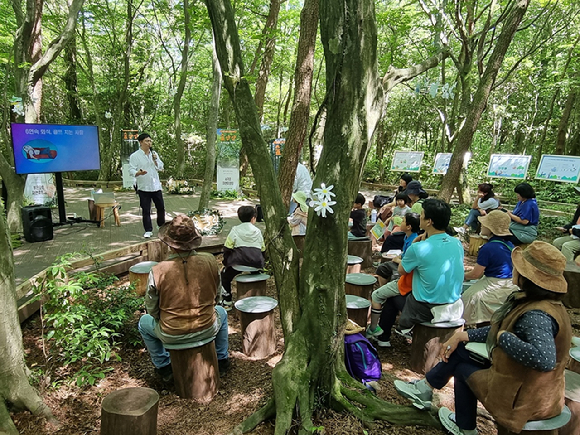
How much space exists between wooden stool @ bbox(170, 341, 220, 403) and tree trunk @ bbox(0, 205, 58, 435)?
88 cm

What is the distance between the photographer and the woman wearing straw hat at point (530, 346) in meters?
1.99

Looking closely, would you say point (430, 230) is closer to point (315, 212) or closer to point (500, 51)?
point (315, 212)

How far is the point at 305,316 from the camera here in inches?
107

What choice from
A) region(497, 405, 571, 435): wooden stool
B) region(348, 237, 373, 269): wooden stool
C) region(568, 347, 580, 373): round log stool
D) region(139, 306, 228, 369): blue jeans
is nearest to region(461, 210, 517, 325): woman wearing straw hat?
region(568, 347, 580, 373): round log stool

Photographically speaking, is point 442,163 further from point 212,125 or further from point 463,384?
point 463,384

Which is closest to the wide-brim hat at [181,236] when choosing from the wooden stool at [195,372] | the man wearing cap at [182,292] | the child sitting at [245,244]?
the man wearing cap at [182,292]

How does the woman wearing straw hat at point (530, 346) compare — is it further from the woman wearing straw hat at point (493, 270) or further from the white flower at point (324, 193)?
the woman wearing straw hat at point (493, 270)

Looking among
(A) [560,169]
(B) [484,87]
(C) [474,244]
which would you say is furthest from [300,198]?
(A) [560,169]

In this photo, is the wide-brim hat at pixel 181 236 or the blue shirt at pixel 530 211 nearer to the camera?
the wide-brim hat at pixel 181 236

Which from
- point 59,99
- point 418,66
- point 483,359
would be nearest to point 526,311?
point 483,359

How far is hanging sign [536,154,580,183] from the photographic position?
9.20 m

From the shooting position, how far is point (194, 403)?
10.2 feet

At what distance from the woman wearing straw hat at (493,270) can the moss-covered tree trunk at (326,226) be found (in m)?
1.63

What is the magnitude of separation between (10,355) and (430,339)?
332 cm
